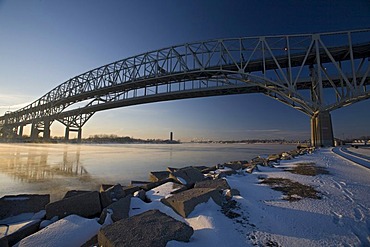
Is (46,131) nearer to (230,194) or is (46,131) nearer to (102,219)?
(102,219)

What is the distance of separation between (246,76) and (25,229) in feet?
87.7

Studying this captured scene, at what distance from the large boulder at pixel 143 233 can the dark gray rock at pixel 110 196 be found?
4.89 ft

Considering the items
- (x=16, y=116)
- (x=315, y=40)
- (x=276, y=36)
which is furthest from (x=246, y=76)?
(x=16, y=116)

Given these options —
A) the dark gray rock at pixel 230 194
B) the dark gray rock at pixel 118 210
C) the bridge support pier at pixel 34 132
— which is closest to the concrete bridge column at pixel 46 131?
the bridge support pier at pixel 34 132

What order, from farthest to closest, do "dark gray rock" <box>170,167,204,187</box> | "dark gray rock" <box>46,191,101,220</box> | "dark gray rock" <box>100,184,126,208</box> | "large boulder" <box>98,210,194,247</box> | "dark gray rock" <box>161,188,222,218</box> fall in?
"dark gray rock" <box>170,167,204,187</box>, "dark gray rock" <box>100,184,126,208</box>, "dark gray rock" <box>46,191,101,220</box>, "dark gray rock" <box>161,188,222,218</box>, "large boulder" <box>98,210,194,247</box>

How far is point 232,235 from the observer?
1798 millimetres

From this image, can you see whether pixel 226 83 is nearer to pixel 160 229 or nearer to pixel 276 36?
pixel 276 36

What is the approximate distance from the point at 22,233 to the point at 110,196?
1.28 meters

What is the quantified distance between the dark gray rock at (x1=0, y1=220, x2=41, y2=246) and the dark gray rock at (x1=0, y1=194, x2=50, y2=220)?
65 cm

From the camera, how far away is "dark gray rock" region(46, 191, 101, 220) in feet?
8.67

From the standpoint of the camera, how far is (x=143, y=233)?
1.65 metres

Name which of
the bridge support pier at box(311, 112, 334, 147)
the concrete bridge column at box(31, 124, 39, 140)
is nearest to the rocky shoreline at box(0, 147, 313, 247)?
the bridge support pier at box(311, 112, 334, 147)

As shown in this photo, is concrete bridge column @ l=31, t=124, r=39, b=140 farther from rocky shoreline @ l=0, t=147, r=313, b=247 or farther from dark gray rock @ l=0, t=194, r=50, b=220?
rocky shoreline @ l=0, t=147, r=313, b=247

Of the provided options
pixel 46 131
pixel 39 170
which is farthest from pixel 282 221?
pixel 46 131
